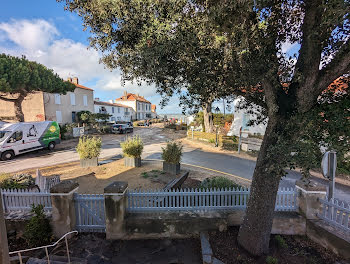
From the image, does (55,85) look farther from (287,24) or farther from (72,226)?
(287,24)

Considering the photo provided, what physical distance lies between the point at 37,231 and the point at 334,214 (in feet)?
22.1

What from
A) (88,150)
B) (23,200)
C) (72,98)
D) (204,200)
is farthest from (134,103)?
(204,200)

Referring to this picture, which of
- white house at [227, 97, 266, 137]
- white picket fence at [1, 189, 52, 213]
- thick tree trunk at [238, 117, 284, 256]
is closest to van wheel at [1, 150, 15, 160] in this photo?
white picket fence at [1, 189, 52, 213]

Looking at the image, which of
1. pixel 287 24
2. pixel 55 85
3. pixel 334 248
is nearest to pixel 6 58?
pixel 55 85

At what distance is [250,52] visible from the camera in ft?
11.2

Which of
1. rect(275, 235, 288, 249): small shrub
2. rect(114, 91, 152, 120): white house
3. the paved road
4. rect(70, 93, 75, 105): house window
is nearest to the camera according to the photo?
rect(275, 235, 288, 249): small shrub

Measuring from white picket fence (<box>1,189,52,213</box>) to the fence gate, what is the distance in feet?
2.69

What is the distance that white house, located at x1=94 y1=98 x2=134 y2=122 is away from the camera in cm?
3619

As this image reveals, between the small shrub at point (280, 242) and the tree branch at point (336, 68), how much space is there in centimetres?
329

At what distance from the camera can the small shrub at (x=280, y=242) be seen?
149 inches

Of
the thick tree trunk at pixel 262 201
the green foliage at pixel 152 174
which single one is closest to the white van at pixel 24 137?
the green foliage at pixel 152 174

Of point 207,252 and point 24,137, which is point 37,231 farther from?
point 24,137

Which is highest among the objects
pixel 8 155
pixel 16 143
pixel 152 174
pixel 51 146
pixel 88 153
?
pixel 16 143

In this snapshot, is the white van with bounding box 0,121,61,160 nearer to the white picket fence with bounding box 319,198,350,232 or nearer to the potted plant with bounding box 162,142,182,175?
the potted plant with bounding box 162,142,182,175
